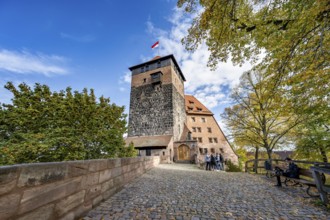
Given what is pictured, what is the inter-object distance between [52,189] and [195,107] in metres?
32.0

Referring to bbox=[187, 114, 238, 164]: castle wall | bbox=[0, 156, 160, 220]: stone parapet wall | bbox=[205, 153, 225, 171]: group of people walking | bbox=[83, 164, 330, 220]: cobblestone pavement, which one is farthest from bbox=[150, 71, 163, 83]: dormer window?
bbox=[0, 156, 160, 220]: stone parapet wall

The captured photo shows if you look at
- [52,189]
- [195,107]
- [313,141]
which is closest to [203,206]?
[52,189]

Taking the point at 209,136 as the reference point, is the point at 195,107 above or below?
above

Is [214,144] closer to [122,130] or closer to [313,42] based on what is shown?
[122,130]

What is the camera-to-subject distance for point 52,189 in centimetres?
234

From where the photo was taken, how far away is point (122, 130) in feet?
31.7

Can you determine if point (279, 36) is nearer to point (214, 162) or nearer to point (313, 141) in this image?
point (214, 162)

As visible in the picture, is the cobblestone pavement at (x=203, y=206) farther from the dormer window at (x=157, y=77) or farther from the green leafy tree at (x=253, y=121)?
the dormer window at (x=157, y=77)

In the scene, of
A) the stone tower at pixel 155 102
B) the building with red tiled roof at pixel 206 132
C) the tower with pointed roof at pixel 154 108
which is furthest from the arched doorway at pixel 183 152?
the building with red tiled roof at pixel 206 132

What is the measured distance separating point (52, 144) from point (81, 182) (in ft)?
19.8

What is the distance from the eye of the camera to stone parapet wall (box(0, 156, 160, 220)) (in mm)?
1771

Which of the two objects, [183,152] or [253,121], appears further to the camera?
[183,152]

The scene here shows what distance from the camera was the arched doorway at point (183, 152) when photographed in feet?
67.7

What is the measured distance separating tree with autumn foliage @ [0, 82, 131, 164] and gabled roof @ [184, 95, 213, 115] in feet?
76.9
